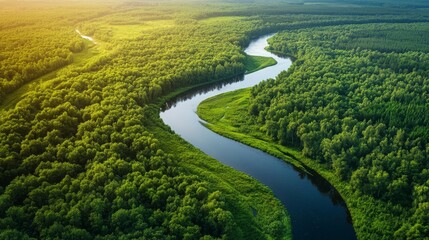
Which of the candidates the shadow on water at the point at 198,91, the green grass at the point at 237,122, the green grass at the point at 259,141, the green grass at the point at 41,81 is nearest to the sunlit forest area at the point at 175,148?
→ the green grass at the point at 259,141

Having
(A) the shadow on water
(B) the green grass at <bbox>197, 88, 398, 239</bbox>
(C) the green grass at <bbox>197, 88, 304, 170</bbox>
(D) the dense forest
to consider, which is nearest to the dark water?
(A) the shadow on water

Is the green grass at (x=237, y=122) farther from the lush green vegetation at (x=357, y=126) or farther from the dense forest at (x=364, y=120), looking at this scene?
the dense forest at (x=364, y=120)

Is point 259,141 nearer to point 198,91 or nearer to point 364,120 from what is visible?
point 364,120

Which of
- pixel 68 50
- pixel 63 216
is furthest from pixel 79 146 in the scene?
pixel 68 50

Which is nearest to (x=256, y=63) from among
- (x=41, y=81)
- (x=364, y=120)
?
(x=364, y=120)

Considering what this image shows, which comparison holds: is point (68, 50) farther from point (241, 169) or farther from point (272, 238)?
point (272, 238)
